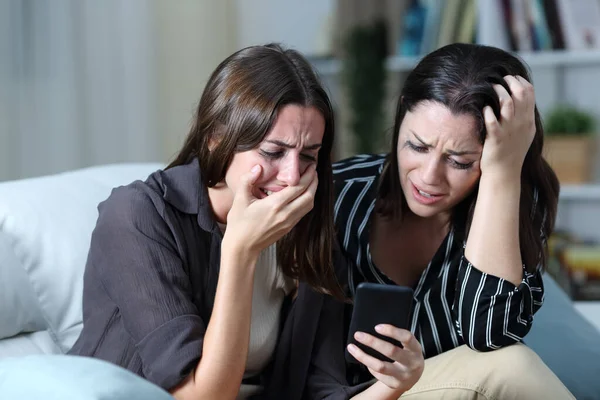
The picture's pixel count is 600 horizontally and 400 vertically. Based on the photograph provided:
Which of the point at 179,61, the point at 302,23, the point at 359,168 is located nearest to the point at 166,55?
the point at 179,61

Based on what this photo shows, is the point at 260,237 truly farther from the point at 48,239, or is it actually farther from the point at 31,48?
the point at 31,48

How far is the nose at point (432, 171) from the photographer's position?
1.40 meters

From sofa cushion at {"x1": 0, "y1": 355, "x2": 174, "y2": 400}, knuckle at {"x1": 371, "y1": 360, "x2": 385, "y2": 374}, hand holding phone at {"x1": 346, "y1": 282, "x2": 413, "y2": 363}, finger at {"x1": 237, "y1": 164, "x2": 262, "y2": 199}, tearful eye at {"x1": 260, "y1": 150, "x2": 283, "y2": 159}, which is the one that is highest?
tearful eye at {"x1": 260, "y1": 150, "x2": 283, "y2": 159}

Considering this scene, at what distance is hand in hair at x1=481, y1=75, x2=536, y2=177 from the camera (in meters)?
1.38

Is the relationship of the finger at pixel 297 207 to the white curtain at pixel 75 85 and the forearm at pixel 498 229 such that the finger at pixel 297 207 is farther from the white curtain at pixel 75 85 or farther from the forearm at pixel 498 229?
the white curtain at pixel 75 85

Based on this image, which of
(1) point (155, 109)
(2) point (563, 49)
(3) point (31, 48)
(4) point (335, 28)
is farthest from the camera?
(4) point (335, 28)

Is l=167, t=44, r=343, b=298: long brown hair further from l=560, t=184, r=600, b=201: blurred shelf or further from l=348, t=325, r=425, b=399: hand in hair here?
l=560, t=184, r=600, b=201: blurred shelf

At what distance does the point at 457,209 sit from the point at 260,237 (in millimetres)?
553

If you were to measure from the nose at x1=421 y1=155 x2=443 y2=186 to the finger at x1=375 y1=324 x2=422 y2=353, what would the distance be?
11.6 inches

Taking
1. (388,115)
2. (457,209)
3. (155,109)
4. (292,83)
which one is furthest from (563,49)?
(292,83)

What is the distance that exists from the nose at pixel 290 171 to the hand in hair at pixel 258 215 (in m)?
0.01

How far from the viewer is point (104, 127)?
94.2 inches

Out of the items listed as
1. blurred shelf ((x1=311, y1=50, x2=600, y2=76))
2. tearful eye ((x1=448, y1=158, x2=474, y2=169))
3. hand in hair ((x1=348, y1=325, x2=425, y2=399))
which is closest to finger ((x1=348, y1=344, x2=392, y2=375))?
hand in hair ((x1=348, y1=325, x2=425, y2=399))

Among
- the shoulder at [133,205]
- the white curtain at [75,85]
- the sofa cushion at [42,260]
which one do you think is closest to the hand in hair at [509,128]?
the shoulder at [133,205]
